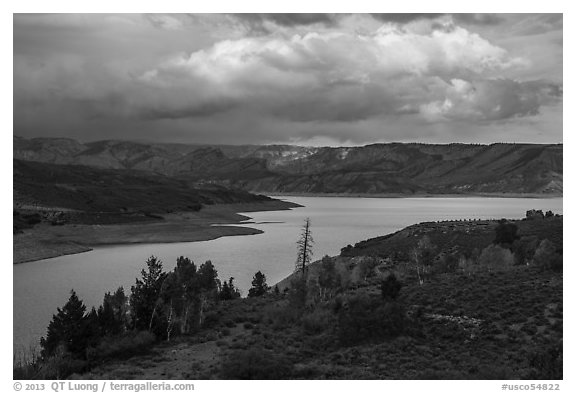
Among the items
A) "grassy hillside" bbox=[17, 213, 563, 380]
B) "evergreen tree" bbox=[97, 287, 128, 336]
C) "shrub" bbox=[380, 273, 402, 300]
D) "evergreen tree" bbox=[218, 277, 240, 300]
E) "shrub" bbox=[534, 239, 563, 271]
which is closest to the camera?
"grassy hillside" bbox=[17, 213, 563, 380]

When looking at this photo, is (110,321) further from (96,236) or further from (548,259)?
(96,236)

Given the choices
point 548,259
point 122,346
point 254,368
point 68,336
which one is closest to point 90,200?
point 68,336

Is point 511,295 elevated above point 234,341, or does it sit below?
above

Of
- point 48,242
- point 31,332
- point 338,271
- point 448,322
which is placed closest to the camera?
point 448,322

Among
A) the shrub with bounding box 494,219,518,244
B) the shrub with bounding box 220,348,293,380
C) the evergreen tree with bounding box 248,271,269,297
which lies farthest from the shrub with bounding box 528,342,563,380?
the shrub with bounding box 494,219,518,244

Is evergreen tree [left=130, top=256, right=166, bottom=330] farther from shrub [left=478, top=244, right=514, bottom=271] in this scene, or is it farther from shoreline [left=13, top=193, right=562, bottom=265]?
shoreline [left=13, top=193, right=562, bottom=265]

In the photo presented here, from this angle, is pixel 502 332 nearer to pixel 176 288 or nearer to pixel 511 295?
pixel 511 295
